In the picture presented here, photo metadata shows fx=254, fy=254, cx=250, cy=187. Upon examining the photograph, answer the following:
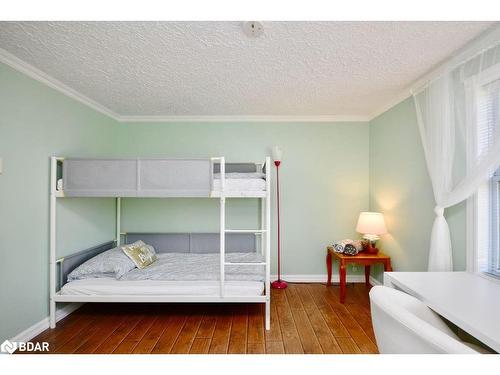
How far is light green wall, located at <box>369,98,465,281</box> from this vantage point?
2.34 metres

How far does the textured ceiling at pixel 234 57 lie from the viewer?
162 cm

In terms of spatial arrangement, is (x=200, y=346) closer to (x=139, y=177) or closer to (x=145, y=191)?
(x=145, y=191)

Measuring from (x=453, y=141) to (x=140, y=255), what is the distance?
10.3 ft

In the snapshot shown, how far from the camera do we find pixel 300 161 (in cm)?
Result: 358

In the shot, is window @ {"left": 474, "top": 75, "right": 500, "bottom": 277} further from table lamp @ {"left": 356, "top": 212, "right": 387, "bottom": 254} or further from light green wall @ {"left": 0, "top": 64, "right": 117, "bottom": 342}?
light green wall @ {"left": 0, "top": 64, "right": 117, "bottom": 342}

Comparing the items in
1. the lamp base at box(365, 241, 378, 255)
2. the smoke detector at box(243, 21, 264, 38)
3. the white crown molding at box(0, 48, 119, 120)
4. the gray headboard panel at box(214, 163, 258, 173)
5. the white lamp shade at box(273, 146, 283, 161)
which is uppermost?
the smoke detector at box(243, 21, 264, 38)

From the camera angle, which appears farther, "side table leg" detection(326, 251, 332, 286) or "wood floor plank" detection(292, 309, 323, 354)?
"side table leg" detection(326, 251, 332, 286)

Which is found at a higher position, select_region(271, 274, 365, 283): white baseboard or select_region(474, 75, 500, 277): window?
select_region(474, 75, 500, 277): window

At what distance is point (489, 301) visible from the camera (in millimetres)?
1331

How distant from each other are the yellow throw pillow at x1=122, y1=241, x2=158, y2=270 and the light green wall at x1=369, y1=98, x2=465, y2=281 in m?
2.83

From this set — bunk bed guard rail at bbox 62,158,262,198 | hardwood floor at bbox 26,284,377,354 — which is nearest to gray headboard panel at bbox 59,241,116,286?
hardwood floor at bbox 26,284,377,354

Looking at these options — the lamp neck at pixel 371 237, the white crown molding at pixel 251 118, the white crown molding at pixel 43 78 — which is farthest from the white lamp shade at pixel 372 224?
the white crown molding at pixel 43 78

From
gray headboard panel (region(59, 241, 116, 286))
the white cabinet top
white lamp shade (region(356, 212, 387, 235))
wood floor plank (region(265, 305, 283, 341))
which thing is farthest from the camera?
white lamp shade (region(356, 212, 387, 235))

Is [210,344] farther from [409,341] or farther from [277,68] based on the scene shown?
[277,68]
